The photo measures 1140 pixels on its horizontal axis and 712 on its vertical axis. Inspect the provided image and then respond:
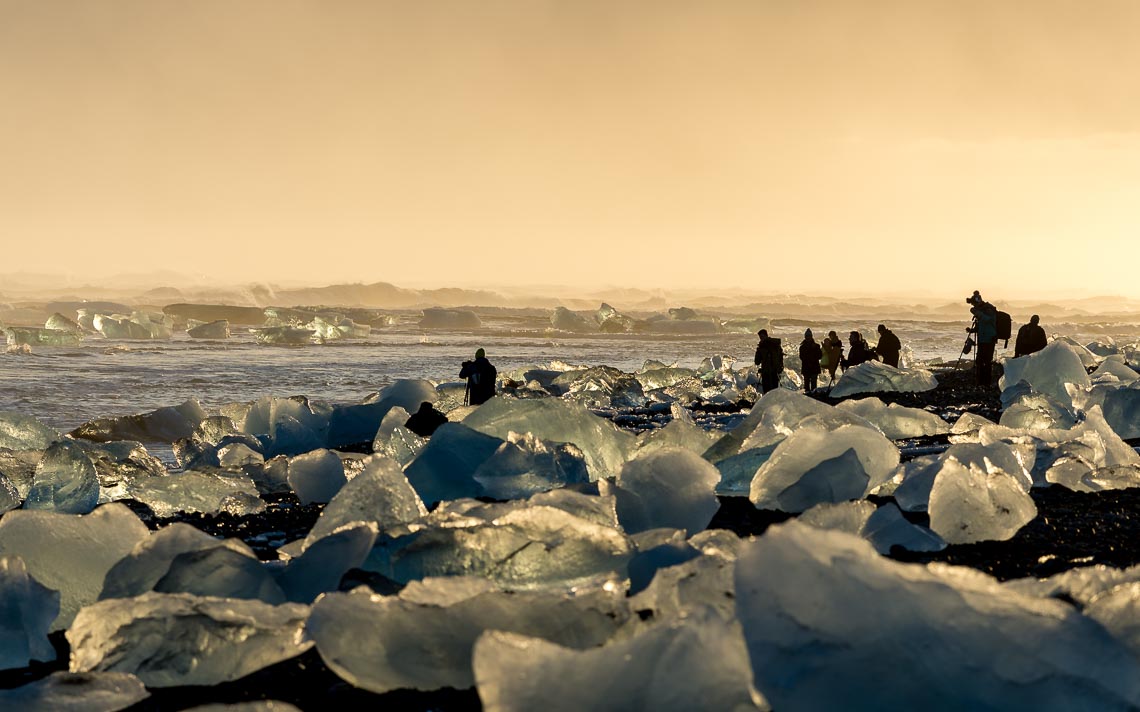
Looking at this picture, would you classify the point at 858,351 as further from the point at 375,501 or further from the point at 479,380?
the point at 375,501

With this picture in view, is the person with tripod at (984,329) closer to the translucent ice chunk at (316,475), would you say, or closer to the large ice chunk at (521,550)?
the translucent ice chunk at (316,475)

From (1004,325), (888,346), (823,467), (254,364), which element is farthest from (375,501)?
(254,364)

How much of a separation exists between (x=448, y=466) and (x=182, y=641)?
2674mm

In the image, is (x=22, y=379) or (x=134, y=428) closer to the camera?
(x=134, y=428)

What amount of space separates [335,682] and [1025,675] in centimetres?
168

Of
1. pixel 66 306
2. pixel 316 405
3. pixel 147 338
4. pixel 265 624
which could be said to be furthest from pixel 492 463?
pixel 66 306

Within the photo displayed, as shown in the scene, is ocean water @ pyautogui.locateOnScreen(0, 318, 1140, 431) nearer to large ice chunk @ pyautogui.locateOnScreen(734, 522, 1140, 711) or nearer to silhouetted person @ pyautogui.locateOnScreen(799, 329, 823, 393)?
silhouetted person @ pyautogui.locateOnScreen(799, 329, 823, 393)

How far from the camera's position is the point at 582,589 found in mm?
3068

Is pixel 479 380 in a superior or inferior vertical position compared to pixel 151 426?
superior

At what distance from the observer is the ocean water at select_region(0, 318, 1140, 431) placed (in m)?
17.5

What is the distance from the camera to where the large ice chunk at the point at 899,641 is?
1.90m

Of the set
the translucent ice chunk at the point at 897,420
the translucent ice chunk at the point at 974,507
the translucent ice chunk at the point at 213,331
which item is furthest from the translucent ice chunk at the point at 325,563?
the translucent ice chunk at the point at 213,331

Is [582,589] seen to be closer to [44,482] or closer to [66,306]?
[44,482]

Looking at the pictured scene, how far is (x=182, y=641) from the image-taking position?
2633 millimetres
